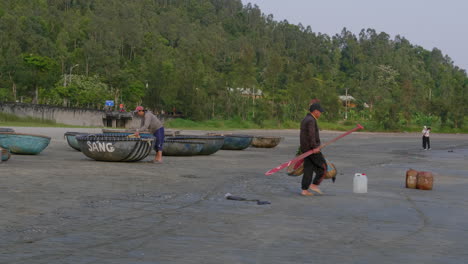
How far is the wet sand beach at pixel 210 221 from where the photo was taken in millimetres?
6781

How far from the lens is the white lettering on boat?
17.9 m

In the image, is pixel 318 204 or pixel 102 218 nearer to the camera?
pixel 102 218

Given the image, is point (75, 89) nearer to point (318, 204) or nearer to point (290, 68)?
point (290, 68)

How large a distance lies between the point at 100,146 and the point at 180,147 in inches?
209

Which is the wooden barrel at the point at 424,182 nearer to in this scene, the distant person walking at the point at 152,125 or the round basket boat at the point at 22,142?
the distant person walking at the point at 152,125

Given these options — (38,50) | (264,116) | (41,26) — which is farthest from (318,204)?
(41,26)

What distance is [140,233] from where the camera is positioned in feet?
25.5

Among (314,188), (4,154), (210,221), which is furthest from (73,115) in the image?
(210,221)

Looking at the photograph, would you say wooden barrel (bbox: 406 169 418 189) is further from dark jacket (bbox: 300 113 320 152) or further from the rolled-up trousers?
dark jacket (bbox: 300 113 320 152)

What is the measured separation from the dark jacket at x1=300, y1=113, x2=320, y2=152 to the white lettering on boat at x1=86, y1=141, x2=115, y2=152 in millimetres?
7392

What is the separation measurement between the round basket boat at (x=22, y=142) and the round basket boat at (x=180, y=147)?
14.7 feet

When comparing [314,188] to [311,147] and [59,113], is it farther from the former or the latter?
[59,113]

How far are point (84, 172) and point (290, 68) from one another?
3719 inches

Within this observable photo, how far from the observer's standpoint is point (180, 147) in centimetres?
2289
